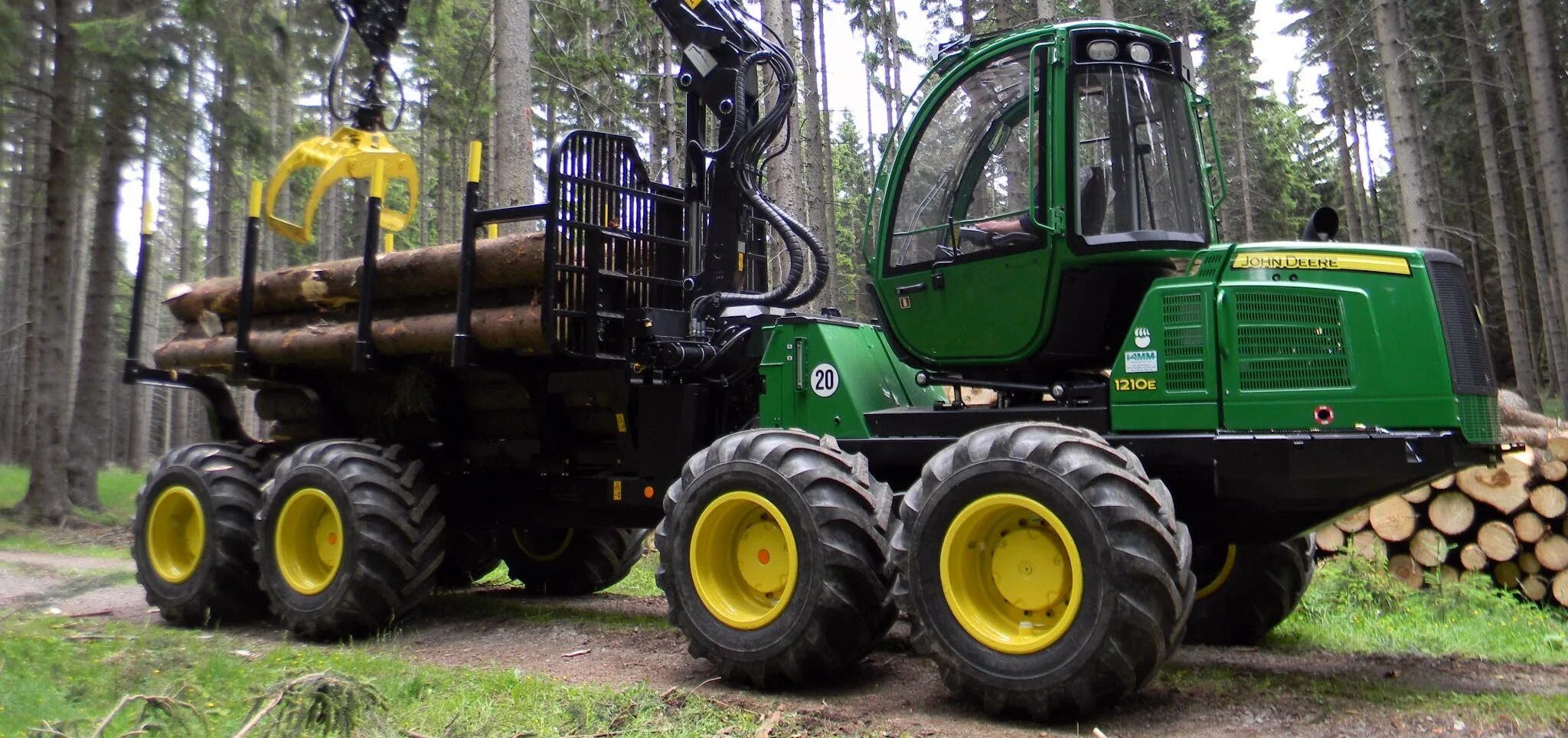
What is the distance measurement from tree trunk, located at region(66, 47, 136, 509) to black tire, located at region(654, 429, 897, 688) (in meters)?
13.7

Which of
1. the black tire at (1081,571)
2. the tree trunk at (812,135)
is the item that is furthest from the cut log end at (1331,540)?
the tree trunk at (812,135)

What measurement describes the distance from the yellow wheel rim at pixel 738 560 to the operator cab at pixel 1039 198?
1.24 metres

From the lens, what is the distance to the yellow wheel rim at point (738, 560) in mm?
5906

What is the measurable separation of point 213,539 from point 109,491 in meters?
14.8

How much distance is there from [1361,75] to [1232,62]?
3.96 meters

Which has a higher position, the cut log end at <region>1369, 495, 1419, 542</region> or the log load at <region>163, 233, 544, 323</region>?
the log load at <region>163, 233, 544, 323</region>

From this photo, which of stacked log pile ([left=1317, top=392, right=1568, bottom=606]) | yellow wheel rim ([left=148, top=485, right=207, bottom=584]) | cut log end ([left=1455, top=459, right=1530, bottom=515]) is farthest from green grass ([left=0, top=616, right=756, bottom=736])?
cut log end ([left=1455, top=459, right=1530, bottom=515])

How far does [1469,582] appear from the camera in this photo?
27.9ft

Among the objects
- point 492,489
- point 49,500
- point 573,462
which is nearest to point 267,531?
point 492,489

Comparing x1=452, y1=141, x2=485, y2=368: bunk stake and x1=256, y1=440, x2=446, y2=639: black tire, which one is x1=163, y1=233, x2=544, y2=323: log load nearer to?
x1=452, y1=141, x2=485, y2=368: bunk stake

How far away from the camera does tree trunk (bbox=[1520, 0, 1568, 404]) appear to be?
15.3m

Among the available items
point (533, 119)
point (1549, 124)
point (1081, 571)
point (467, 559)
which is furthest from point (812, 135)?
point (1081, 571)

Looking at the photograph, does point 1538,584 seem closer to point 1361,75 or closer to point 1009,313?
point 1009,313

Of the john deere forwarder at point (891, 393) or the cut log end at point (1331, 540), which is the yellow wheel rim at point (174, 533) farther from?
the cut log end at point (1331, 540)
